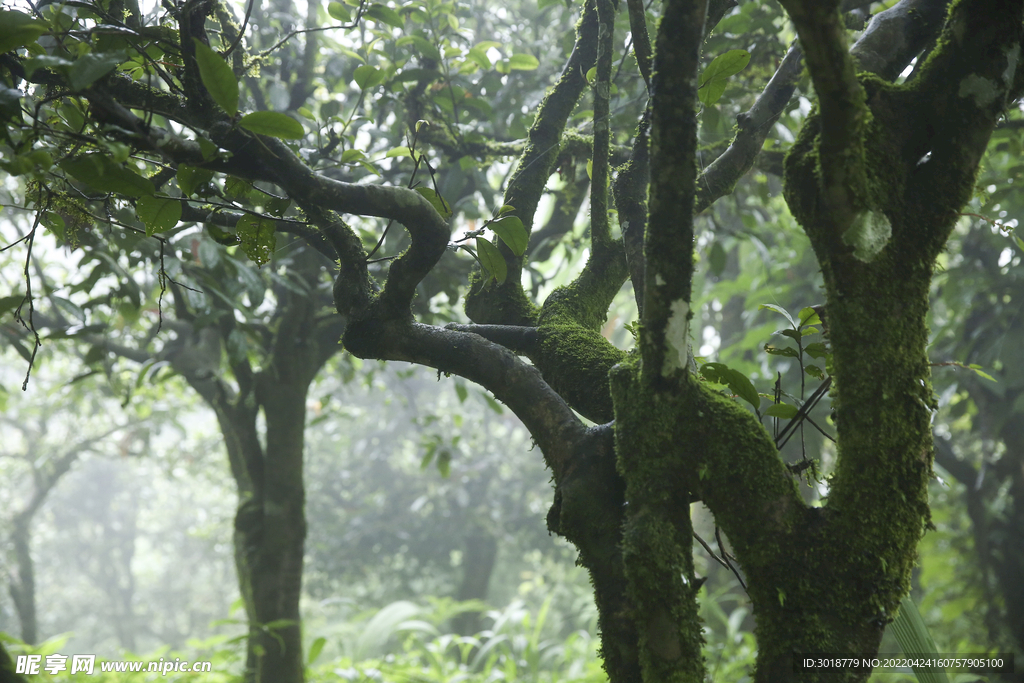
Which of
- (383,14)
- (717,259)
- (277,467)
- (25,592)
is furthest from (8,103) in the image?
(25,592)

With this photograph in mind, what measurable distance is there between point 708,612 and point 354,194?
14.5ft

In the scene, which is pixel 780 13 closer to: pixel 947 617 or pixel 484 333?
pixel 484 333

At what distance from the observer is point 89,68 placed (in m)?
0.81

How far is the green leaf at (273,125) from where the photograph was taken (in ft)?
2.96

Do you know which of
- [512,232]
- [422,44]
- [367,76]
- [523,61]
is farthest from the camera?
[523,61]

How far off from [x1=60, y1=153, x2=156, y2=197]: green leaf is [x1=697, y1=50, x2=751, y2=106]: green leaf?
103 cm

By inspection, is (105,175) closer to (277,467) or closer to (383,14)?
(383,14)

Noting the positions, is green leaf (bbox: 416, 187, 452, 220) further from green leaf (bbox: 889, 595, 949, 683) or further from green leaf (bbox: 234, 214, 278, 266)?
green leaf (bbox: 889, 595, 949, 683)

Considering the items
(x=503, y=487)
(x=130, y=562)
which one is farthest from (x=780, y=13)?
(x=130, y=562)

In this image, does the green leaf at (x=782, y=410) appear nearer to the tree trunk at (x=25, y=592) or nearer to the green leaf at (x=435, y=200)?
the green leaf at (x=435, y=200)

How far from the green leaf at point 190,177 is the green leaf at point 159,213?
0.37 ft

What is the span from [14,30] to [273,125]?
35 cm

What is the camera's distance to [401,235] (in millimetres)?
2738

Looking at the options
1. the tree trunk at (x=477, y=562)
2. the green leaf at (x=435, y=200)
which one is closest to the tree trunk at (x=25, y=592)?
the tree trunk at (x=477, y=562)
